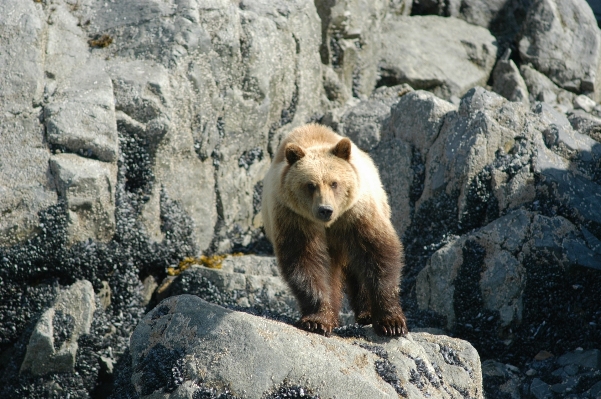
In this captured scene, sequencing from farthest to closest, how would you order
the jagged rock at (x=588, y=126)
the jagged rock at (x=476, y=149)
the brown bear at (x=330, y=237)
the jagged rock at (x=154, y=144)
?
the jagged rock at (x=588, y=126)
the jagged rock at (x=154, y=144)
the jagged rock at (x=476, y=149)
the brown bear at (x=330, y=237)

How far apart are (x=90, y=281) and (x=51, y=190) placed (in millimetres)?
1017

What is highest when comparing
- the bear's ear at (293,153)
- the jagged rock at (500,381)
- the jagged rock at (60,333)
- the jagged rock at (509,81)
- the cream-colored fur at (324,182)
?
the bear's ear at (293,153)

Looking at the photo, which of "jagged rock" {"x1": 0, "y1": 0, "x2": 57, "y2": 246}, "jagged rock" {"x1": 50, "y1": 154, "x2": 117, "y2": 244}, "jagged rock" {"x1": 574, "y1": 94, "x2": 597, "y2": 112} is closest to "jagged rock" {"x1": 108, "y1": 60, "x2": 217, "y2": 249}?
"jagged rock" {"x1": 50, "y1": 154, "x2": 117, "y2": 244}

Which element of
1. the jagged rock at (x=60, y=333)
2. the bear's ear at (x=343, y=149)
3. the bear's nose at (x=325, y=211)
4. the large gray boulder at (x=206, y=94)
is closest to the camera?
the bear's nose at (x=325, y=211)

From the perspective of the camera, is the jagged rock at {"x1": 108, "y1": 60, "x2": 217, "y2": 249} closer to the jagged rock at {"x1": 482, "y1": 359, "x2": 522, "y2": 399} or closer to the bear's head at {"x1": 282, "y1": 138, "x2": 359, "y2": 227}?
the bear's head at {"x1": 282, "y1": 138, "x2": 359, "y2": 227}

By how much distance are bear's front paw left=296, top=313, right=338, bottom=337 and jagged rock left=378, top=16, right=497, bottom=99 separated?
6.15 meters

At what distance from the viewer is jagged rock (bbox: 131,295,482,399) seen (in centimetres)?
503

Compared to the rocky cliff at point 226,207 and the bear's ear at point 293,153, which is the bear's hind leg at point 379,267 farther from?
the bear's ear at point 293,153

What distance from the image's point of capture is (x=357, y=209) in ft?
19.9

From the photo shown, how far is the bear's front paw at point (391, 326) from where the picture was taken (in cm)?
577

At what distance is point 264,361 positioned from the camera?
5059 millimetres

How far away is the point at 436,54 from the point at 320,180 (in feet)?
20.4

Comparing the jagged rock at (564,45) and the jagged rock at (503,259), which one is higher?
the jagged rock at (564,45)

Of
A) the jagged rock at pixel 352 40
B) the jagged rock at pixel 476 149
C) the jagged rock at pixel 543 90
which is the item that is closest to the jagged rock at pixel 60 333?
the jagged rock at pixel 476 149
